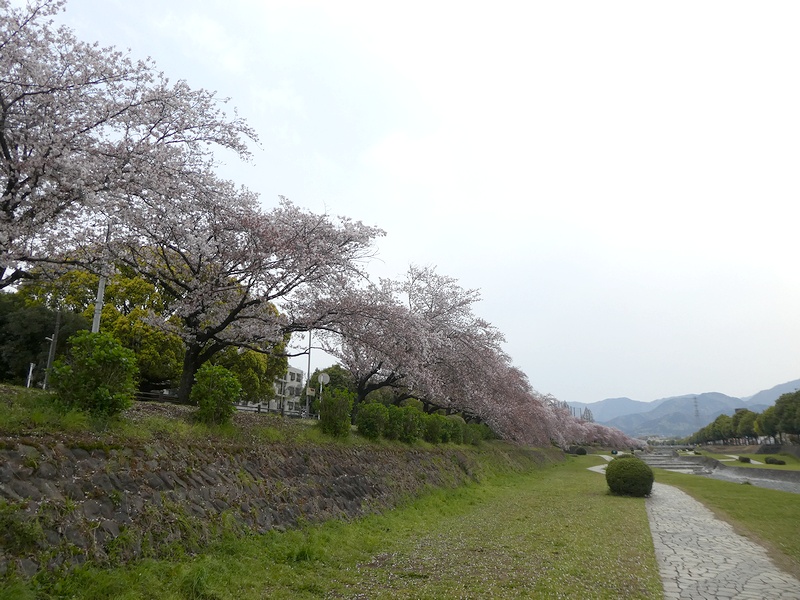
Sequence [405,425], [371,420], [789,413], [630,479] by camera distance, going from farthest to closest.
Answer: [789,413]
[630,479]
[405,425]
[371,420]

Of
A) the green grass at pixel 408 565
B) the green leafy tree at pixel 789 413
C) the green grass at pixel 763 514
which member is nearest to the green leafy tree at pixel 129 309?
the green grass at pixel 408 565

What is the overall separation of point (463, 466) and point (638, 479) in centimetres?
717

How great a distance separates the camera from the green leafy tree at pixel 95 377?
8148 millimetres

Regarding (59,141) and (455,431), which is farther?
(455,431)

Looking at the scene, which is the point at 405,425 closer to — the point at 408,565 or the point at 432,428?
the point at 432,428

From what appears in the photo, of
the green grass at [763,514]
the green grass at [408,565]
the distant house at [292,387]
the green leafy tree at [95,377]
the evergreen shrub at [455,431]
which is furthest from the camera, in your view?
the distant house at [292,387]

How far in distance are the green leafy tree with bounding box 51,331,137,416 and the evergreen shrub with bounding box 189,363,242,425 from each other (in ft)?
7.76

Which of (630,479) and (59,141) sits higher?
(59,141)

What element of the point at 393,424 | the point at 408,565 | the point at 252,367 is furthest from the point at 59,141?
the point at 252,367

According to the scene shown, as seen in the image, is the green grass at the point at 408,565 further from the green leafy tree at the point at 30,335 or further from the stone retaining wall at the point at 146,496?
the green leafy tree at the point at 30,335

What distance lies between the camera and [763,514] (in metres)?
16.5

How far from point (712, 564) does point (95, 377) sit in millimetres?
11360

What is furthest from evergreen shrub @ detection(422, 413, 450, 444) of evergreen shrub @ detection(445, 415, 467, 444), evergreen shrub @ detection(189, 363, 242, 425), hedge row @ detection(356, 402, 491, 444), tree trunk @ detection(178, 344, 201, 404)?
evergreen shrub @ detection(189, 363, 242, 425)

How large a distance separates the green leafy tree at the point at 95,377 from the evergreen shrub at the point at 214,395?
236 centimetres
